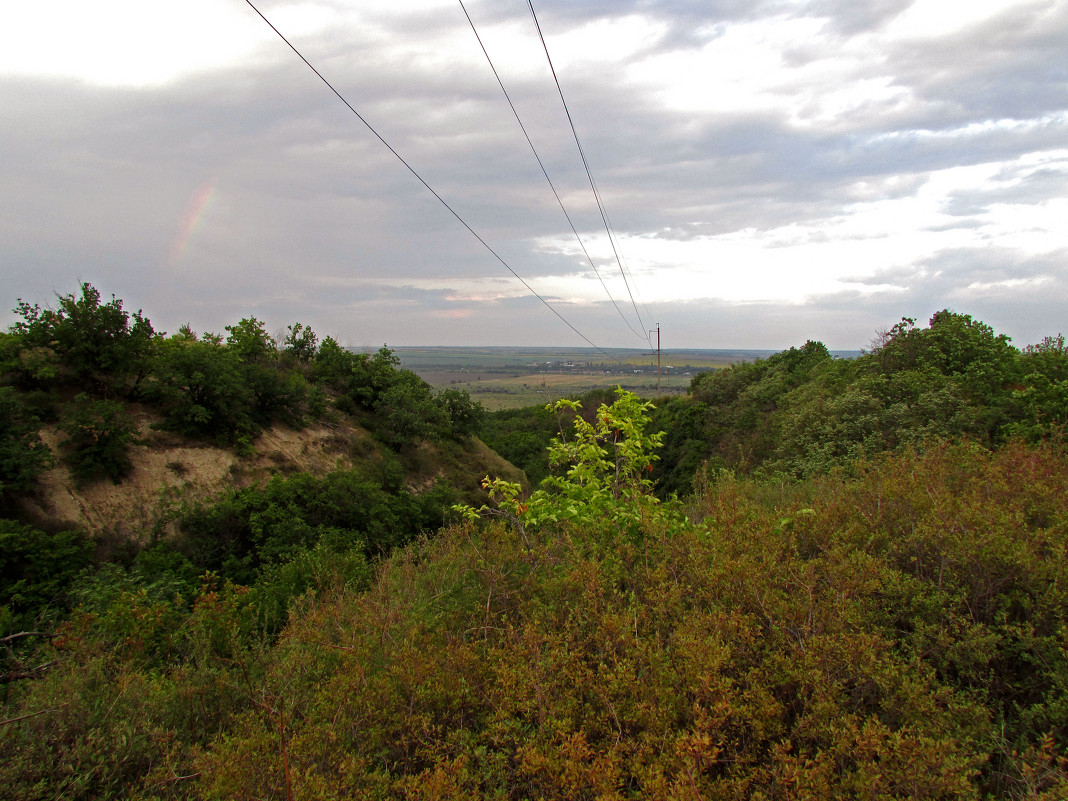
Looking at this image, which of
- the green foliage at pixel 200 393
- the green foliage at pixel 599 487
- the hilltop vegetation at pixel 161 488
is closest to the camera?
the green foliage at pixel 599 487

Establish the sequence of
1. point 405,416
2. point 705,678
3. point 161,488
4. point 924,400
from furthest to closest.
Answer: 1. point 405,416
2. point 161,488
3. point 924,400
4. point 705,678

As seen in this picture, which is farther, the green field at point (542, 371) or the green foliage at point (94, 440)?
the green field at point (542, 371)

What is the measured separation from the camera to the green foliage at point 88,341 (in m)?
16.4

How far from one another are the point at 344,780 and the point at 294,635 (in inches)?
91.7

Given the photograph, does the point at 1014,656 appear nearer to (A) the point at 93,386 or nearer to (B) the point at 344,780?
(B) the point at 344,780

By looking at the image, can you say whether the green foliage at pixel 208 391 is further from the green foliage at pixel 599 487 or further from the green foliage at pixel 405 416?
the green foliage at pixel 599 487

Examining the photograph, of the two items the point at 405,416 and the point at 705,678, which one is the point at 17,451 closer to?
the point at 405,416

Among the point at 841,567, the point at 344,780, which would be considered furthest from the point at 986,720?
the point at 344,780

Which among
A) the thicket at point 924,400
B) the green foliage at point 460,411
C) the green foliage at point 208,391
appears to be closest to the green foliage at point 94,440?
the green foliage at point 208,391

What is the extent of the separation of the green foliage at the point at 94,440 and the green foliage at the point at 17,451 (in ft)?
3.58

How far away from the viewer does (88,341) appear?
16.8m

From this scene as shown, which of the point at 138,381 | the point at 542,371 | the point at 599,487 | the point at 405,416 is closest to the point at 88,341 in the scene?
the point at 138,381

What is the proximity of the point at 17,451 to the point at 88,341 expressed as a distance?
5033mm

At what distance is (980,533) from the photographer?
13.3 ft
